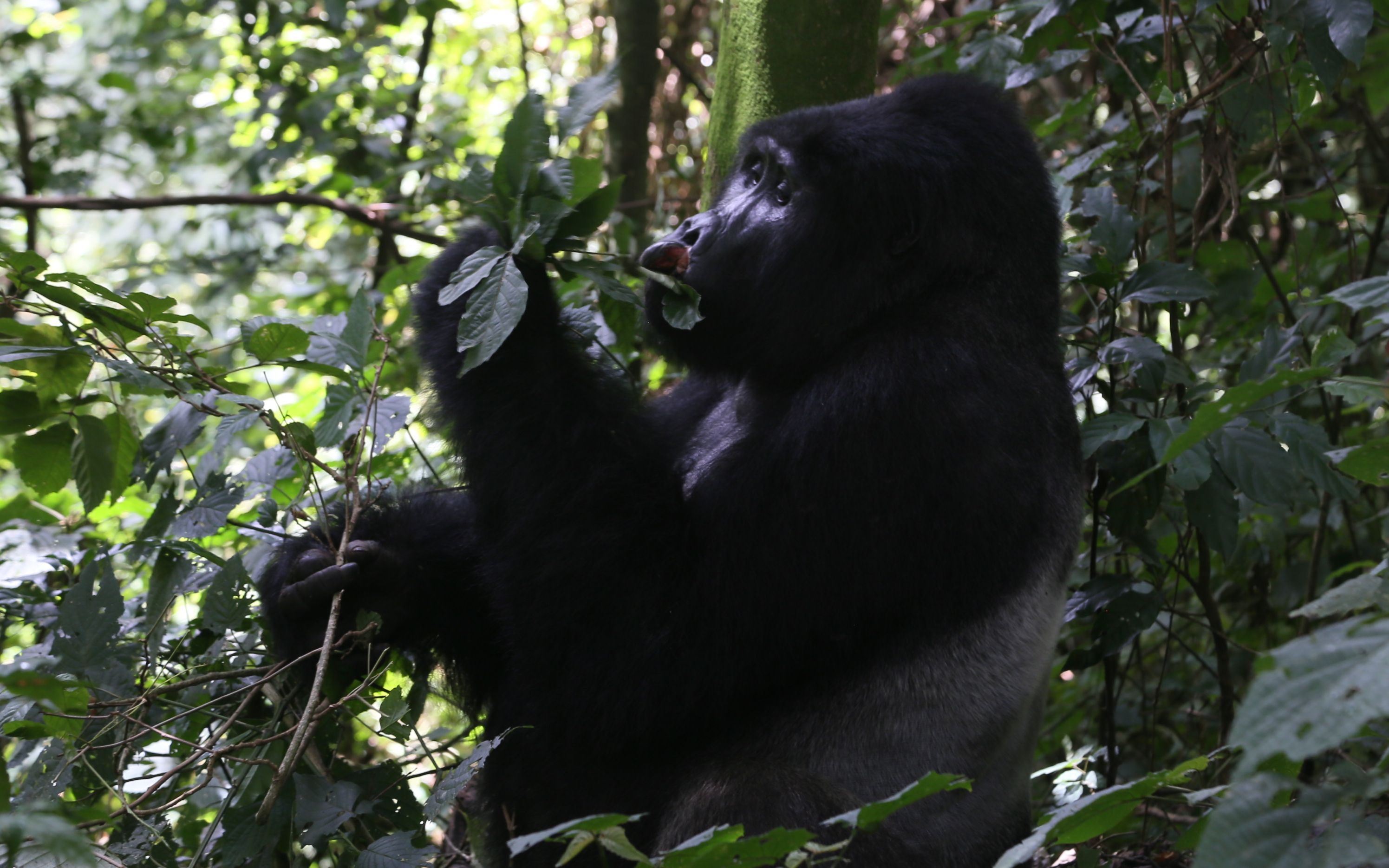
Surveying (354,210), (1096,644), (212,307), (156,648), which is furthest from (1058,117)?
(212,307)

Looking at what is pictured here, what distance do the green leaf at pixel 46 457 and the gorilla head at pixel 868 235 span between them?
1.34 meters

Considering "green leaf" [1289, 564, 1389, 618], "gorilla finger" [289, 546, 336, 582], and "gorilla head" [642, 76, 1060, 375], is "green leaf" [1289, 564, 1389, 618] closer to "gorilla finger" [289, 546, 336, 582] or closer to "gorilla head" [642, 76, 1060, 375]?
"gorilla head" [642, 76, 1060, 375]

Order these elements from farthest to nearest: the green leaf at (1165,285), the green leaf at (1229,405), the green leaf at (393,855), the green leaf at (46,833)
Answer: the green leaf at (1165,285), the green leaf at (393,855), the green leaf at (1229,405), the green leaf at (46,833)

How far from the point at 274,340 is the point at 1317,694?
209cm

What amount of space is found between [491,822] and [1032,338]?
170 centimetres

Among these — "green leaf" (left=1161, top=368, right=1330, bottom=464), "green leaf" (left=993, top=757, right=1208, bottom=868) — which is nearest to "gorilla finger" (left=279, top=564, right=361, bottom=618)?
"green leaf" (left=993, top=757, right=1208, bottom=868)

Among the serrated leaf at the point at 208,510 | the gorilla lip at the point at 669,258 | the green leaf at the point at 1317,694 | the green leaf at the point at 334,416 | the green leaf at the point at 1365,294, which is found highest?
the gorilla lip at the point at 669,258

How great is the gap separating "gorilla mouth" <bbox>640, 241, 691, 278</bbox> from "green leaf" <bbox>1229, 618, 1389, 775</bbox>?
5.77ft

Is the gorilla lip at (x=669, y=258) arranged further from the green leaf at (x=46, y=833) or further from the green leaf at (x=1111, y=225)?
the green leaf at (x=46, y=833)

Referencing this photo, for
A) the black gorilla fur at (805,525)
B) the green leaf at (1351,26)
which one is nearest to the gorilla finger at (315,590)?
the black gorilla fur at (805,525)

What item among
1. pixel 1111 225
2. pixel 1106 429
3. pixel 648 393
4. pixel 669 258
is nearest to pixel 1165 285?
pixel 1111 225

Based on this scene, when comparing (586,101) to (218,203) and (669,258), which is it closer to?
(669,258)

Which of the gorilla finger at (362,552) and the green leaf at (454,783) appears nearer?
the green leaf at (454,783)

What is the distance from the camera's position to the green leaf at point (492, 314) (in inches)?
85.3
